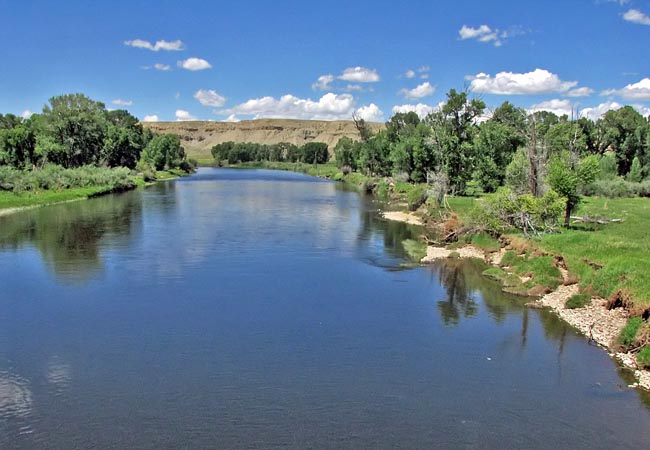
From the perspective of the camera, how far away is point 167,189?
8206 cm

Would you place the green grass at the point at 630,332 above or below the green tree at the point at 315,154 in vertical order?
below

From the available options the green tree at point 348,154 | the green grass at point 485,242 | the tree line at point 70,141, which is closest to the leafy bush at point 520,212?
the green grass at point 485,242

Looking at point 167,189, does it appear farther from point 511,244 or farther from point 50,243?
point 511,244

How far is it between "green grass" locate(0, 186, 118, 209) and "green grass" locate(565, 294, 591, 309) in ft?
162

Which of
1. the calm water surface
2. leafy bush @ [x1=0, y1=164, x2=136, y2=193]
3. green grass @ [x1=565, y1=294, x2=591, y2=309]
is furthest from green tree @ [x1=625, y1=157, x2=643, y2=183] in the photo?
leafy bush @ [x1=0, y1=164, x2=136, y2=193]

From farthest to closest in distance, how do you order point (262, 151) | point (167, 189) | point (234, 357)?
point (262, 151), point (167, 189), point (234, 357)

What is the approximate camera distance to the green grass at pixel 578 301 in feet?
75.5

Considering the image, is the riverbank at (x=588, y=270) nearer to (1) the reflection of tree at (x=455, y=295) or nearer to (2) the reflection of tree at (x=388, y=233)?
(1) the reflection of tree at (x=455, y=295)

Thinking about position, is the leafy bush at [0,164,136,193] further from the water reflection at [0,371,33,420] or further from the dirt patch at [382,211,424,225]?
the water reflection at [0,371,33,420]

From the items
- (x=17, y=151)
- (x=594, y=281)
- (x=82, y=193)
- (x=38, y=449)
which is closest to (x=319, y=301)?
(x=594, y=281)

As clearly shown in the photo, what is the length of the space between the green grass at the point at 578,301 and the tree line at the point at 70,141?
65.3 m

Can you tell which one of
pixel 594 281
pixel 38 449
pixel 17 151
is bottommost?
pixel 38 449

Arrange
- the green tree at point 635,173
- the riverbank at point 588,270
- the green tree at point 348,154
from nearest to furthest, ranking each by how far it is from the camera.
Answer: the riverbank at point 588,270, the green tree at point 635,173, the green tree at point 348,154

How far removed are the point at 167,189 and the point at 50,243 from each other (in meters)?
46.6
